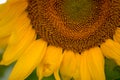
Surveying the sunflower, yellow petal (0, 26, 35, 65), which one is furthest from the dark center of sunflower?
yellow petal (0, 26, 35, 65)

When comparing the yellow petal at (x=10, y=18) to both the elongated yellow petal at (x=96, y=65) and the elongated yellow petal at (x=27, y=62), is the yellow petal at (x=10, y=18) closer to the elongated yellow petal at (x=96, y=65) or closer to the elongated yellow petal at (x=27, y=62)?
the elongated yellow petal at (x=27, y=62)

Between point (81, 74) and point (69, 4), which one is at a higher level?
point (69, 4)

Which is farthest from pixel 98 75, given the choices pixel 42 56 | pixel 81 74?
pixel 42 56

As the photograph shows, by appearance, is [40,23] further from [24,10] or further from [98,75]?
[98,75]

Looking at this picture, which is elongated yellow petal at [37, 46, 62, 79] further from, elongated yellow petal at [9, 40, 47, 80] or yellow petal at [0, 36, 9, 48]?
yellow petal at [0, 36, 9, 48]

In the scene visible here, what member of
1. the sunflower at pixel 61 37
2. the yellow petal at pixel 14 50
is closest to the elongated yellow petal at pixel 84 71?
the sunflower at pixel 61 37

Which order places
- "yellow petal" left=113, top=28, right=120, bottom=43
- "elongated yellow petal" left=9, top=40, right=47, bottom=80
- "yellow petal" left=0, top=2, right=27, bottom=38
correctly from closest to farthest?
1. "yellow petal" left=0, top=2, right=27, bottom=38
2. "elongated yellow petal" left=9, top=40, right=47, bottom=80
3. "yellow petal" left=113, top=28, right=120, bottom=43

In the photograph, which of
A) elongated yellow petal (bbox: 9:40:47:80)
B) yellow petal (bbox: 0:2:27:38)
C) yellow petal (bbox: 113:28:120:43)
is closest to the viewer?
yellow petal (bbox: 0:2:27:38)

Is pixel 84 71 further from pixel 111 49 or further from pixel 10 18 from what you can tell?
pixel 10 18

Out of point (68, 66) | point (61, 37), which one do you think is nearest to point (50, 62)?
point (68, 66)
